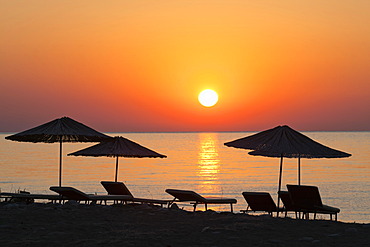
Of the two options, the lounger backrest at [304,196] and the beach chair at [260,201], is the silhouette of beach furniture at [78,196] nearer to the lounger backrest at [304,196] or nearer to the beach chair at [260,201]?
the beach chair at [260,201]

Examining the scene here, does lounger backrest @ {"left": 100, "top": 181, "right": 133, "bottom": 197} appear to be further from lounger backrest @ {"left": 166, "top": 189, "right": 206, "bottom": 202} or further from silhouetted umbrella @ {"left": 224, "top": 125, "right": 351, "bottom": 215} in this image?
silhouetted umbrella @ {"left": 224, "top": 125, "right": 351, "bottom": 215}

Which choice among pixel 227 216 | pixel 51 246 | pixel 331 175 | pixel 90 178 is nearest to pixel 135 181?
pixel 90 178

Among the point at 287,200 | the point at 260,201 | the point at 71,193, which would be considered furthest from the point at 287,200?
the point at 71,193

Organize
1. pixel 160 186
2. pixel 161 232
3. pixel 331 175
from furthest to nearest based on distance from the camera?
1. pixel 331 175
2. pixel 160 186
3. pixel 161 232

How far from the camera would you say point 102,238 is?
8.29 m

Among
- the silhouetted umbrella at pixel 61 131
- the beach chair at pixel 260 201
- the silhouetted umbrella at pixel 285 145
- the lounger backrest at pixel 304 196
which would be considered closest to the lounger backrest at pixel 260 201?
the beach chair at pixel 260 201

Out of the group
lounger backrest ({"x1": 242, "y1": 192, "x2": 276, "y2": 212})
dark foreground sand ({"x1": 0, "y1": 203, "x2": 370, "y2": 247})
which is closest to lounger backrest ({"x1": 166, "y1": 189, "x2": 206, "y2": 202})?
dark foreground sand ({"x1": 0, "y1": 203, "x2": 370, "y2": 247})

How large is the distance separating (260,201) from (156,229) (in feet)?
11.9

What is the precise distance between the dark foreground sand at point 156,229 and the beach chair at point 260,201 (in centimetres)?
116

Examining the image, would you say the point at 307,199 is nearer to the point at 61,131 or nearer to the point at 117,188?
the point at 117,188

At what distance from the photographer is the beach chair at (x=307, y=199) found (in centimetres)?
1159

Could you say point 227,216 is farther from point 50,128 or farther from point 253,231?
point 50,128

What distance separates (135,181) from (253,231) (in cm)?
3235

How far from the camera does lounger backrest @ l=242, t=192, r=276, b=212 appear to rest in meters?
12.0
